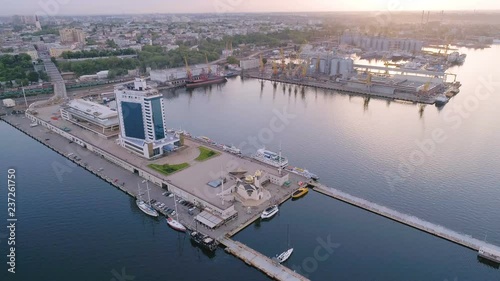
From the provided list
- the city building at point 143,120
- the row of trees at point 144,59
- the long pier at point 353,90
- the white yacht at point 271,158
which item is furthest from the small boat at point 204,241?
the row of trees at point 144,59

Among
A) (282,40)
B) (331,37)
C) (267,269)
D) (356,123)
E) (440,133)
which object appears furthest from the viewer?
(331,37)

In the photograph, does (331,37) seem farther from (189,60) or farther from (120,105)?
(120,105)

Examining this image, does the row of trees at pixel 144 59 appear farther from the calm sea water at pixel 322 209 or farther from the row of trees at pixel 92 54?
the calm sea water at pixel 322 209

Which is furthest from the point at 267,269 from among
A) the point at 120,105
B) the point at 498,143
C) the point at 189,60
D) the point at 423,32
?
the point at 423,32

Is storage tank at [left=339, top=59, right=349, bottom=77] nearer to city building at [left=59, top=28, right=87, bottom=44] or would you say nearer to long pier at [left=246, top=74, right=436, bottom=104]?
long pier at [left=246, top=74, right=436, bottom=104]

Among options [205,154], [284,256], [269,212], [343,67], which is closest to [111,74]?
[205,154]

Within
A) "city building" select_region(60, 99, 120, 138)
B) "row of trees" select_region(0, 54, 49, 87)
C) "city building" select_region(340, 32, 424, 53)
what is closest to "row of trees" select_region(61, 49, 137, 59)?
"row of trees" select_region(0, 54, 49, 87)
